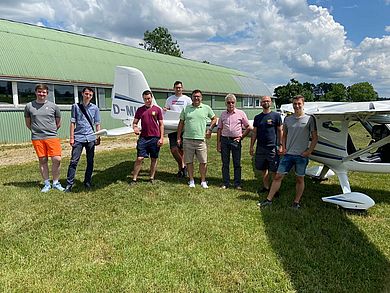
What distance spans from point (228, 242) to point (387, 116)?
151 inches

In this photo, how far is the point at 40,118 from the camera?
18.1 feet

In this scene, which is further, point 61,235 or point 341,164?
point 341,164

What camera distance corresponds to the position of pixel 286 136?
5012 millimetres

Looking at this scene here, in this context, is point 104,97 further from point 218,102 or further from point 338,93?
point 338,93

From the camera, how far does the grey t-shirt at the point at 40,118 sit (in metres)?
5.52

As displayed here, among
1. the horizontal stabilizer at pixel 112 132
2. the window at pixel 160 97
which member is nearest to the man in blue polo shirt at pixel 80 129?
the horizontal stabilizer at pixel 112 132

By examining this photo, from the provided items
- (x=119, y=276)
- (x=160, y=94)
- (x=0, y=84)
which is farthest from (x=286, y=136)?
(x=160, y=94)

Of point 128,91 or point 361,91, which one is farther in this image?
point 361,91

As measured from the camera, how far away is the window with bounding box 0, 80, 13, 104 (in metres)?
13.5

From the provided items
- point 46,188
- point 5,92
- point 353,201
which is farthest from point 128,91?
point 5,92

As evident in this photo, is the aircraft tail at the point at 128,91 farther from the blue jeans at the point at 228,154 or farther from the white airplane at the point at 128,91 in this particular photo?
the blue jeans at the point at 228,154

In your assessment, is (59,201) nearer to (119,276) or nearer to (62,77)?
(119,276)

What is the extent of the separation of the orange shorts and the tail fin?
236 cm

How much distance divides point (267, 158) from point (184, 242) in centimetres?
250
